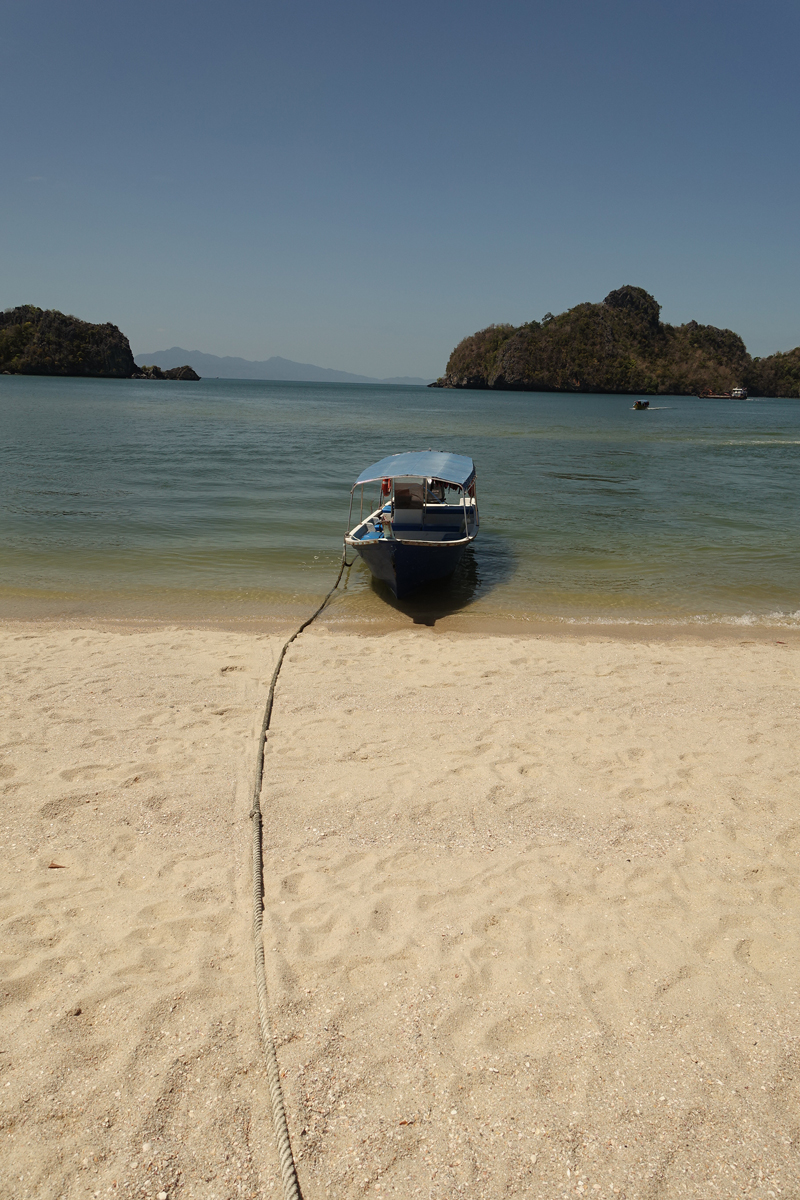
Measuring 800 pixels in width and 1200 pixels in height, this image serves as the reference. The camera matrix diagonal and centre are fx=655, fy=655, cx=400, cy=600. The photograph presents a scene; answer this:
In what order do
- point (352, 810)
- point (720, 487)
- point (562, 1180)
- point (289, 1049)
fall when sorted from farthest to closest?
point (720, 487) → point (352, 810) → point (289, 1049) → point (562, 1180)

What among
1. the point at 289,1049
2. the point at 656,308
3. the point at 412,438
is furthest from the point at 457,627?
the point at 656,308

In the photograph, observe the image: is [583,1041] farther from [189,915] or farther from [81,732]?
[81,732]

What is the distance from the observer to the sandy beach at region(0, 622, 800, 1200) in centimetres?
290

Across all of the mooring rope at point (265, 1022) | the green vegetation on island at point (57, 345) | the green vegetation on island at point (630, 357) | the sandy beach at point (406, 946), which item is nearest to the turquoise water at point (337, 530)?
the sandy beach at point (406, 946)

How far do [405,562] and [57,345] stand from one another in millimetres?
154457

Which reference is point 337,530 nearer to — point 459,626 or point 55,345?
point 459,626

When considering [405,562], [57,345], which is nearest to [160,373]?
[57,345]

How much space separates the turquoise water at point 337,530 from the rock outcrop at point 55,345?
11468cm

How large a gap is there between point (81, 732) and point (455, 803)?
3919mm

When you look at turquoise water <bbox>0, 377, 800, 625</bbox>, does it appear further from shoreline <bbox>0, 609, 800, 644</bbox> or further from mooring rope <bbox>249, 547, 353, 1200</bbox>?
mooring rope <bbox>249, 547, 353, 1200</bbox>

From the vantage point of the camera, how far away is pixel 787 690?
836cm

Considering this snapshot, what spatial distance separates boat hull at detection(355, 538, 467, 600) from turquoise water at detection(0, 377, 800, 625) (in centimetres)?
49

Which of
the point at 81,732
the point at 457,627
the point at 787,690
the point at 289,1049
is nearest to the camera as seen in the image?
the point at 289,1049

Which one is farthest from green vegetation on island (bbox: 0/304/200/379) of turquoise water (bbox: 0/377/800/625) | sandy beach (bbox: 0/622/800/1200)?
sandy beach (bbox: 0/622/800/1200)
